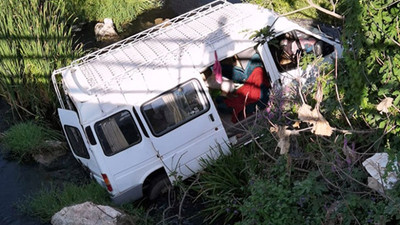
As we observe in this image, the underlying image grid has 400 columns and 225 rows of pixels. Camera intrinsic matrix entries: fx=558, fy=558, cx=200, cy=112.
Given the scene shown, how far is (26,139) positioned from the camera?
32.7ft

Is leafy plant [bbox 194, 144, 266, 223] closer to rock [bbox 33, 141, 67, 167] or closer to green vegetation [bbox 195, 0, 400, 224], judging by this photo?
green vegetation [bbox 195, 0, 400, 224]

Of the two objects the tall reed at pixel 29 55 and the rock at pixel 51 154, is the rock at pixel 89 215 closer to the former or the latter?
the rock at pixel 51 154

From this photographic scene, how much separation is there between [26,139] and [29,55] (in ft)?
5.28

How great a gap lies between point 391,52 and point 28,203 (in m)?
5.90

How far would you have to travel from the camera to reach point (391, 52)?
20.7 feet

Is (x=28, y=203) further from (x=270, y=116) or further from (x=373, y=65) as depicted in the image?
(x=373, y=65)

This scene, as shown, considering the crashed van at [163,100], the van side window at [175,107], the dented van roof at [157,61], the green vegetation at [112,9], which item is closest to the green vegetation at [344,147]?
the crashed van at [163,100]

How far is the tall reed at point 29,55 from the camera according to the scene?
1042 cm

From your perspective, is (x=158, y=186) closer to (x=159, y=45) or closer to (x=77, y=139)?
(x=77, y=139)

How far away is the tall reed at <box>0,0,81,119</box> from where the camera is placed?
10.4m

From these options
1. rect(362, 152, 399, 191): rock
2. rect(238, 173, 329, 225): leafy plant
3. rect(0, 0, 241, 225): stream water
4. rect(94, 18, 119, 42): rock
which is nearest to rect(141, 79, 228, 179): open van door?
rect(238, 173, 329, 225): leafy plant

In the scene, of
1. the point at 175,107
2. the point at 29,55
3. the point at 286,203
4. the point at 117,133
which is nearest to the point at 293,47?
the point at 175,107

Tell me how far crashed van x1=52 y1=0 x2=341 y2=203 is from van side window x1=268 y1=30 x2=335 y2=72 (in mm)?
37

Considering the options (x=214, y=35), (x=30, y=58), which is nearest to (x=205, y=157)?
(x=214, y=35)
